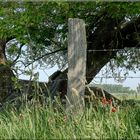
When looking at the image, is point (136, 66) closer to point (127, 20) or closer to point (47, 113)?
point (127, 20)

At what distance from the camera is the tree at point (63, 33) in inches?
337

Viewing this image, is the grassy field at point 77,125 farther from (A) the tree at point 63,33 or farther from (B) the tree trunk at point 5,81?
(B) the tree trunk at point 5,81

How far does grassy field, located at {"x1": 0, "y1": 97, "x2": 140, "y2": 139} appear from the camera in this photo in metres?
4.28

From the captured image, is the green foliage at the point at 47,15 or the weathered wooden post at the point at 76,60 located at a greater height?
the green foliage at the point at 47,15

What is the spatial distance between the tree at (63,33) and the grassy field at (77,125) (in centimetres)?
302

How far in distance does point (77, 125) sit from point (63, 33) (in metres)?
6.51

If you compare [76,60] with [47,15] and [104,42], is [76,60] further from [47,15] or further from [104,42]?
[104,42]

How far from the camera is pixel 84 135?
419cm

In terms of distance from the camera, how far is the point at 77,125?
4.48 meters

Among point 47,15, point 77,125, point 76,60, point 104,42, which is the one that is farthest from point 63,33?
point 77,125

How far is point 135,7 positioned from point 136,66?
5641 millimetres

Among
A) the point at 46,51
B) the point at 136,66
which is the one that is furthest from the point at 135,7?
the point at 136,66

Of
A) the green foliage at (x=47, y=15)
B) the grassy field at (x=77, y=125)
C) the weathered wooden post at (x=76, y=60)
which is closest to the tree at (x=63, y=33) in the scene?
the green foliage at (x=47, y=15)

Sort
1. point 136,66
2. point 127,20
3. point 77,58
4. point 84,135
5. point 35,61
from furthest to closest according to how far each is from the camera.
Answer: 1. point 136,66
2. point 35,61
3. point 127,20
4. point 77,58
5. point 84,135
